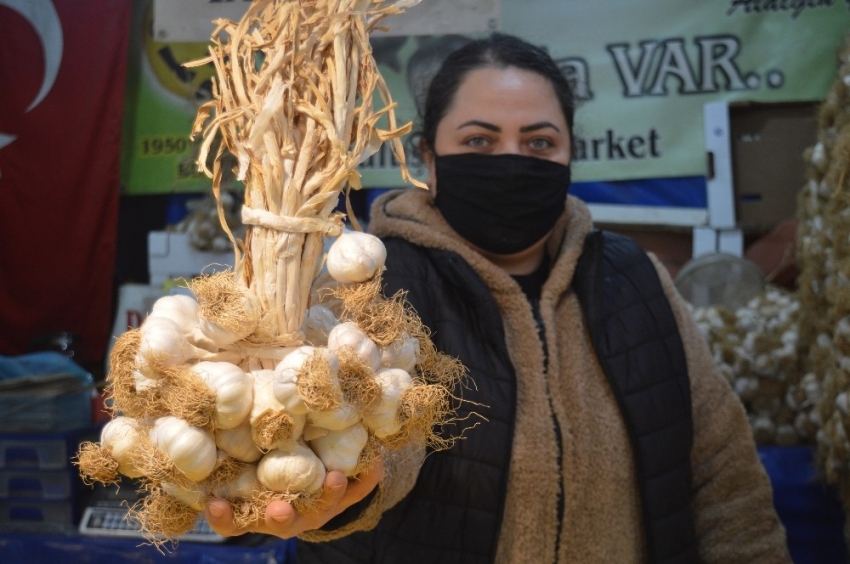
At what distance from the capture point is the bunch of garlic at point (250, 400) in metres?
0.91

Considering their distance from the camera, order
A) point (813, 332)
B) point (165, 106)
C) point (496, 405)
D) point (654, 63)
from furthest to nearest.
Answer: point (165, 106) → point (654, 63) → point (813, 332) → point (496, 405)

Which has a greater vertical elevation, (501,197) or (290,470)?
(501,197)

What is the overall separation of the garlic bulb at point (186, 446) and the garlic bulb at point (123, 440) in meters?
0.07

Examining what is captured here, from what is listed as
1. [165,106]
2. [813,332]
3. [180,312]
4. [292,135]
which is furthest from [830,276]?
[165,106]

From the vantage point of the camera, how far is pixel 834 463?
6.70ft

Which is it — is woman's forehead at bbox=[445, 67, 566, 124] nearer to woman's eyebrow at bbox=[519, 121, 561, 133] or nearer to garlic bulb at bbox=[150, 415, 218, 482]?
woman's eyebrow at bbox=[519, 121, 561, 133]

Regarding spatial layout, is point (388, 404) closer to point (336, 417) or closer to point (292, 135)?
point (336, 417)

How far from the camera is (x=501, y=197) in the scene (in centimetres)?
148

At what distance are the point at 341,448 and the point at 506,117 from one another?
0.75 metres

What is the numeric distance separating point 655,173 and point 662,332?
1544 mm

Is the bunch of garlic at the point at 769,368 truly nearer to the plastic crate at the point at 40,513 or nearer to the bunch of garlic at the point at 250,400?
the bunch of garlic at the point at 250,400

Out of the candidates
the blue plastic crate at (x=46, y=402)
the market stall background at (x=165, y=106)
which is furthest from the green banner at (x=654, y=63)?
the blue plastic crate at (x=46, y=402)

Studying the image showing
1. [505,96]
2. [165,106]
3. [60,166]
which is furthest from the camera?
[165,106]

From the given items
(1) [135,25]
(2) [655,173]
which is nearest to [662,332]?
(2) [655,173]
